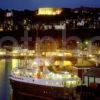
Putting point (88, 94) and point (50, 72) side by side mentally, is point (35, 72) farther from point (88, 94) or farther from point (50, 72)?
point (88, 94)

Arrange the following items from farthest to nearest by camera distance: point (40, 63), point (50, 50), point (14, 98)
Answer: point (50, 50) < point (40, 63) < point (14, 98)

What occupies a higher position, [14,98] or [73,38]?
[73,38]

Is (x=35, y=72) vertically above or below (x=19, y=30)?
below

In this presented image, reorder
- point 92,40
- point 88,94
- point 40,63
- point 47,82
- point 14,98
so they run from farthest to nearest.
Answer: point 92,40 → point 40,63 → point 14,98 → point 47,82 → point 88,94

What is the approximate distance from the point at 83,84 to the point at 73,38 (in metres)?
38.0

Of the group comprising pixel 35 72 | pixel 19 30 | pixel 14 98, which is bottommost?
pixel 14 98

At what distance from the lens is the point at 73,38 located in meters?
51.9

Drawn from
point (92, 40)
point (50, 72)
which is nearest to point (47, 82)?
point (50, 72)

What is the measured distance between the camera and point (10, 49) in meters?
50.1

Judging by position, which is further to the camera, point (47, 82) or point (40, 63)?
point (40, 63)

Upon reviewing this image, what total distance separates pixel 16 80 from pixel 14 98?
882mm

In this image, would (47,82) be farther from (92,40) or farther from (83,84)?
(92,40)

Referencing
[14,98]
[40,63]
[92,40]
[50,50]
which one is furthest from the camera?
[92,40]

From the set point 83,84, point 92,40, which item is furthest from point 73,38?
point 83,84
